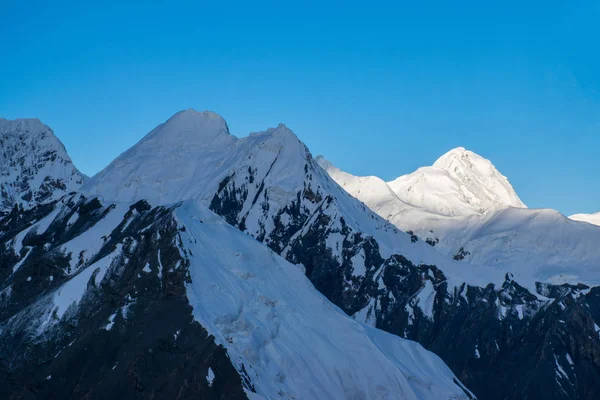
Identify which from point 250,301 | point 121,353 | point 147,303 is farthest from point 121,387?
point 250,301

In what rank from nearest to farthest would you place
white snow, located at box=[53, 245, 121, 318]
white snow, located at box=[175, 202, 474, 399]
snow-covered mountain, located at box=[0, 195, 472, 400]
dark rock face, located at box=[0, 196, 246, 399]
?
dark rock face, located at box=[0, 196, 246, 399] < snow-covered mountain, located at box=[0, 195, 472, 400] < white snow, located at box=[175, 202, 474, 399] < white snow, located at box=[53, 245, 121, 318]

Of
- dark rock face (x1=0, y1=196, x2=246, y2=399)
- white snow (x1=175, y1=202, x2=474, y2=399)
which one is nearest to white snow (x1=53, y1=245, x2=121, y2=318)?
dark rock face (x1=0, y1=196, x2=246, y2=399)

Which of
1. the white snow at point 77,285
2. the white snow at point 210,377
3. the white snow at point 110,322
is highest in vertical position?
the white snow at point 77,285

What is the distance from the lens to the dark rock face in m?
165

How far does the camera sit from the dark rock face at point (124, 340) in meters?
165

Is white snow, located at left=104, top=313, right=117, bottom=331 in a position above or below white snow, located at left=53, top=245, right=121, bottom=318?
below

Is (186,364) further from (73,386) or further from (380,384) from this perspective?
(380,384)

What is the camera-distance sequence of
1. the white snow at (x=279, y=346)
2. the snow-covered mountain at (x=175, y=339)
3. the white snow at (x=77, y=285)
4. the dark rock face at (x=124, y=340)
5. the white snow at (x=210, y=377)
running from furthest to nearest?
the white snow at (x=77, y=285)
the white snow at (x=279, y=346)
the snow-covered mountain at (x=175, y=339)
the dark rock face at (x=124, y=340)
the white snow at (x=210, y=377)

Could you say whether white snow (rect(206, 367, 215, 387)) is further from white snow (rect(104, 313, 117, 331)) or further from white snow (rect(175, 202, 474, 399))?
white snow (rect(104, 313, 117, 331))

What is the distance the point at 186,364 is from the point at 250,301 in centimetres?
2897

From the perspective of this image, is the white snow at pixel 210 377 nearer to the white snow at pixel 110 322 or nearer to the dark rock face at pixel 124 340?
the dark rock face at pixel 124 340

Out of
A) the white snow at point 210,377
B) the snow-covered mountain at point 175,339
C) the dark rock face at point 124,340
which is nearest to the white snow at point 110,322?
the snow-covered mountain at point 175,339

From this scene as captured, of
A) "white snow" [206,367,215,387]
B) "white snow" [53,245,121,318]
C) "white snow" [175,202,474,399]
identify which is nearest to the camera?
"white snow" [206,367,215,387]

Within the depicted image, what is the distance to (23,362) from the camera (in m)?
177
